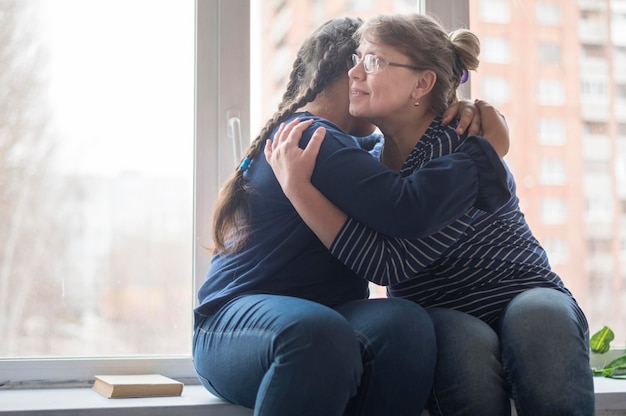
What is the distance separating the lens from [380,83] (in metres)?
1.42

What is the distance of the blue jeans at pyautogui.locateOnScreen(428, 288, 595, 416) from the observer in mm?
1241

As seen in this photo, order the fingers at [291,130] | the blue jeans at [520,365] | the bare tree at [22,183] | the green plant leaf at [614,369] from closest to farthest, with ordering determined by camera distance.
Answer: the blue jeans at [520,365], the fingers at [291,130], the bare tree at [22,183], the green plant leaf at [614,369]

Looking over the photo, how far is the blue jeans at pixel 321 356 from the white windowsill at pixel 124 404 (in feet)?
0.35

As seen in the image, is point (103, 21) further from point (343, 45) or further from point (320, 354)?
point (320, 354)

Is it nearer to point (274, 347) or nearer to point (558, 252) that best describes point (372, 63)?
point (274, 347)

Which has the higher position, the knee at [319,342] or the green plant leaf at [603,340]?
the knee at [319,342]

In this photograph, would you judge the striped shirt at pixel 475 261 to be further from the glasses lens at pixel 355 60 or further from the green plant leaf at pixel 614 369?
the green plant leaf at pixel 614 369

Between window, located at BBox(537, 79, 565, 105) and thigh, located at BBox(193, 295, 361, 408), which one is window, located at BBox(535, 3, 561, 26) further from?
thigh, located at BBox(193, 295, 361, 408)

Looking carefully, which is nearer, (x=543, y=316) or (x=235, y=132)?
(x=543, y=316)

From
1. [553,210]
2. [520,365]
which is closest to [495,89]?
[553,210]

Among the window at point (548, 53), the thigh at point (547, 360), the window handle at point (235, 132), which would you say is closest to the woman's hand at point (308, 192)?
A: the thigh at point (547, 360)

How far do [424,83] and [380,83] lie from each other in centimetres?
10

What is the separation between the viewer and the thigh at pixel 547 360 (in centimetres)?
124

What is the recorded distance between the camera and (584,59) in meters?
2.03
